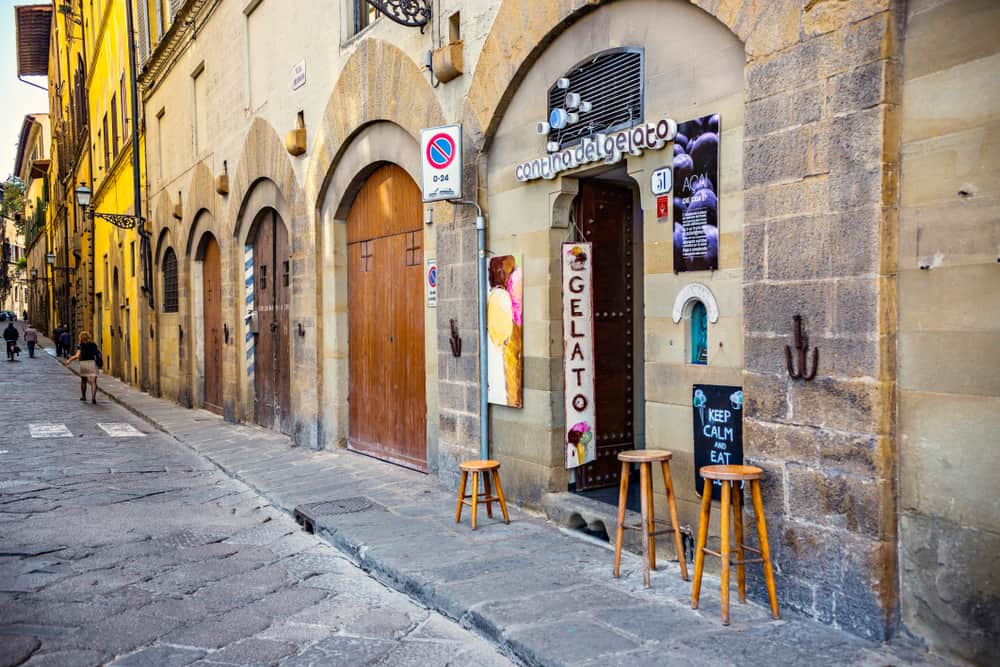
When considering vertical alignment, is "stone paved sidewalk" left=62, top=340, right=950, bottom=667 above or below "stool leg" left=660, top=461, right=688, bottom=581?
below

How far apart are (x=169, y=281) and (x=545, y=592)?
16.3 m

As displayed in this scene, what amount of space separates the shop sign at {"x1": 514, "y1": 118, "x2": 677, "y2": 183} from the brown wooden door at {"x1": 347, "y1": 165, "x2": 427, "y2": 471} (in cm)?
236

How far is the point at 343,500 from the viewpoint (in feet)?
25.3

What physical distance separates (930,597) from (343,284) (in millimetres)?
7863

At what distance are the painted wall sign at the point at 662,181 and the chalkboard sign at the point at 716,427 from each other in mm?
1255

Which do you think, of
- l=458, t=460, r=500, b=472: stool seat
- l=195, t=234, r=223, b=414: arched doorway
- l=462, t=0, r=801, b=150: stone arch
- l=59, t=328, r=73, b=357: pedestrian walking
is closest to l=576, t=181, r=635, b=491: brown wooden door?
l=458, t=460, r=500, b=472: stool seat

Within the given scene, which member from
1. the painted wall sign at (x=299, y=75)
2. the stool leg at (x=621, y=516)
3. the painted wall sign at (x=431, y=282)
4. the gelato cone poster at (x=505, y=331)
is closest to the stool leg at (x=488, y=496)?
the gelato cone poster at (x=505, y=331)

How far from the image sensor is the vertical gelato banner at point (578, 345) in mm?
6684

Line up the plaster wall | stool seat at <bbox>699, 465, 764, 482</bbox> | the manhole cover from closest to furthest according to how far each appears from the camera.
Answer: the plaster wall
stool seat at <bbox>699, 465, 764, 482</bbox>
the manhole cover

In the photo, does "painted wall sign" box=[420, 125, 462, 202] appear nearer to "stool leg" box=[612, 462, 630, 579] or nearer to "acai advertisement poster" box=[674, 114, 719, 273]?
"acai advertisement poster" box=[674, 114, 719, 273]

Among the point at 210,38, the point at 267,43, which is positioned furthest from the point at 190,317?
the point at 267,43

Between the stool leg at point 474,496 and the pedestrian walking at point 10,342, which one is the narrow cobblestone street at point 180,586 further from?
the pedestrian walking at point 10,342

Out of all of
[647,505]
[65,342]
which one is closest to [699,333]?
[647,505]

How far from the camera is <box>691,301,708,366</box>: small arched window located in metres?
5.42
